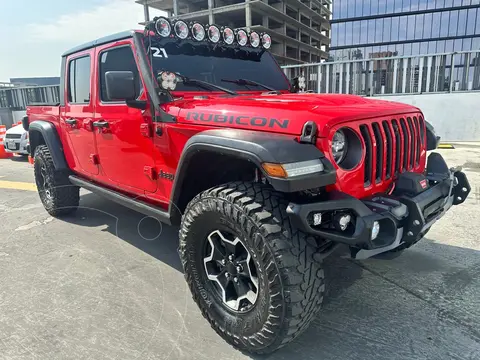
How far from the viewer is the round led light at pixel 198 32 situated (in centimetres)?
313

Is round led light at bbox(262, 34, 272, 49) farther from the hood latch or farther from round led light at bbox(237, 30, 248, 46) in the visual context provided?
the hood latch

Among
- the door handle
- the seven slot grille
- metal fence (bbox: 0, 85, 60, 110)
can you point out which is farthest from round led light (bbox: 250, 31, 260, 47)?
metal fence (bbox: 0, 85, 60, 110)

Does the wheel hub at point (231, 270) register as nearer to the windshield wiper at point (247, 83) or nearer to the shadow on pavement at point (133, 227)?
the shadow on pavement at point (133, 227)

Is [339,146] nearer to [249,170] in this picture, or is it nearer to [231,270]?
[249,170]

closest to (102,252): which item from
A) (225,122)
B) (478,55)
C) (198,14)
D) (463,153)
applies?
(225,122)

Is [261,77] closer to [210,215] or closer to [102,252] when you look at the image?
[210,215]

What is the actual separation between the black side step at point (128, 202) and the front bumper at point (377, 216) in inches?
53.2

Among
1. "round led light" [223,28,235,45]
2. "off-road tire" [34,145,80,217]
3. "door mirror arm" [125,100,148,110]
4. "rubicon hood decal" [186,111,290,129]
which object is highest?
"round led light" [223,28,235,45]

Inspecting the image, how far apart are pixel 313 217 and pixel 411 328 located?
1167 mm

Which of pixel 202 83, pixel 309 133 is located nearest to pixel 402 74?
pixel 202 83

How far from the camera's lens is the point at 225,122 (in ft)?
7.50

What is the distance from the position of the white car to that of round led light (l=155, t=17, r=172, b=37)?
26.1 feet

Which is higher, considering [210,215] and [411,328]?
[210,215]

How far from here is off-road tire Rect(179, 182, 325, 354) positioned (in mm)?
1842
